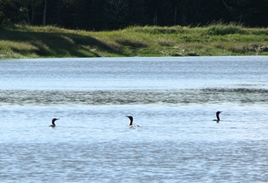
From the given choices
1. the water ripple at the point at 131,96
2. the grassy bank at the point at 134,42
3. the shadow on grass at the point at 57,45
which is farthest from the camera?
the grassy bank at the point at 134,42

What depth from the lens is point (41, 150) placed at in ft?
72.8

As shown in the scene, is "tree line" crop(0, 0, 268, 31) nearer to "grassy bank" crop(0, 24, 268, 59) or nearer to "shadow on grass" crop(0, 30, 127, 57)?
"grassy bank" crop(0, 24, 268, 59)

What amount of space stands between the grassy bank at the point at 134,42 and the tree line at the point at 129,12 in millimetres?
25183

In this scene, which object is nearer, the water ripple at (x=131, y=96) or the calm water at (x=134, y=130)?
the calm water at (x=134, y=130)

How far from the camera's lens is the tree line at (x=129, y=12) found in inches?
4855

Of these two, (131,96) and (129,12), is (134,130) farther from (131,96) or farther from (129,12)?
(129,12)

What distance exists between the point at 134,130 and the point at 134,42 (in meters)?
61.4

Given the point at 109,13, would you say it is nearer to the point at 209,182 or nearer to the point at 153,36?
the point at 153,36

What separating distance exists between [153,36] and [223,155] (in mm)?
72195

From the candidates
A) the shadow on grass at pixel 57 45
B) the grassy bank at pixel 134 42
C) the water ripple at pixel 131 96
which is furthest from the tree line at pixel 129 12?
the water ripple at pixel 131 96

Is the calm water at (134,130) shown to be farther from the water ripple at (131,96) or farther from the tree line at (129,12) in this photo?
the tree line at (129,12)

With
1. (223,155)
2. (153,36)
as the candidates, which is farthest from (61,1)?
(223,155)

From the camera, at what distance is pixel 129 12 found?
123 m

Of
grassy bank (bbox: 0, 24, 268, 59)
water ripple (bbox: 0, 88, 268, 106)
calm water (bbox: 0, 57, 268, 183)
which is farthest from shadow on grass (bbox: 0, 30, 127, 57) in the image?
water ripple (bbox: 0, 88, 268, 106)
